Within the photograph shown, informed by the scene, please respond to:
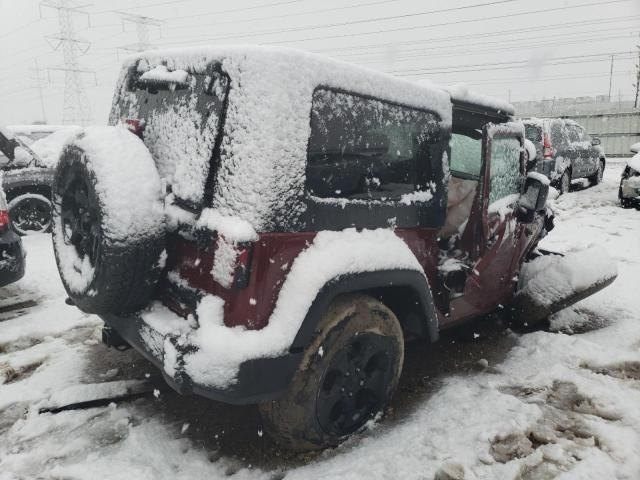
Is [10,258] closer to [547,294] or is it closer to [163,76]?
[163,76]

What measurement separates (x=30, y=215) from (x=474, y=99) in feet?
22.3

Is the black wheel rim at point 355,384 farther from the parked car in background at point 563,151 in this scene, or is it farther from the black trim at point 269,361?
the parked car in background at point 563,151

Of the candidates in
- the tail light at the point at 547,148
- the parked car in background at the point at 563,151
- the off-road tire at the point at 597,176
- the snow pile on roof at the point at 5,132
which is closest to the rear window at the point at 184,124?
the snow pile on roof at the point at 5,132

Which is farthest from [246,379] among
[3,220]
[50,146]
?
[50,146]

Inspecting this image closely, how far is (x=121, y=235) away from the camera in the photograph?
206cm

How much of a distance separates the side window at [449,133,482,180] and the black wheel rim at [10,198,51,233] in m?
6.24

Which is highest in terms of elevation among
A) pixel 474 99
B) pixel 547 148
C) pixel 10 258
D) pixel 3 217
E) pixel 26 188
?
pixel 474 99

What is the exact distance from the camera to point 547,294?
3885mm

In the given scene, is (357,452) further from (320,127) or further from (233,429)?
(320,127)

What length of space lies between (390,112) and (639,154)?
947cm

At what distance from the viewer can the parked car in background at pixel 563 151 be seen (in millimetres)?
9750

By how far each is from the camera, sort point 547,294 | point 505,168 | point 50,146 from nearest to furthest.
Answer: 1. point 505,168
2. point 547,294
3. point 50,146

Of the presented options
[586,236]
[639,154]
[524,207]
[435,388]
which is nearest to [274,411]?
[435,388]

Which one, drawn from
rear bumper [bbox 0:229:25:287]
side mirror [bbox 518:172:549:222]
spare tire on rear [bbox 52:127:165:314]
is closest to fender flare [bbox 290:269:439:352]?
spare tire on rear [bbox 52:127:165:314]
